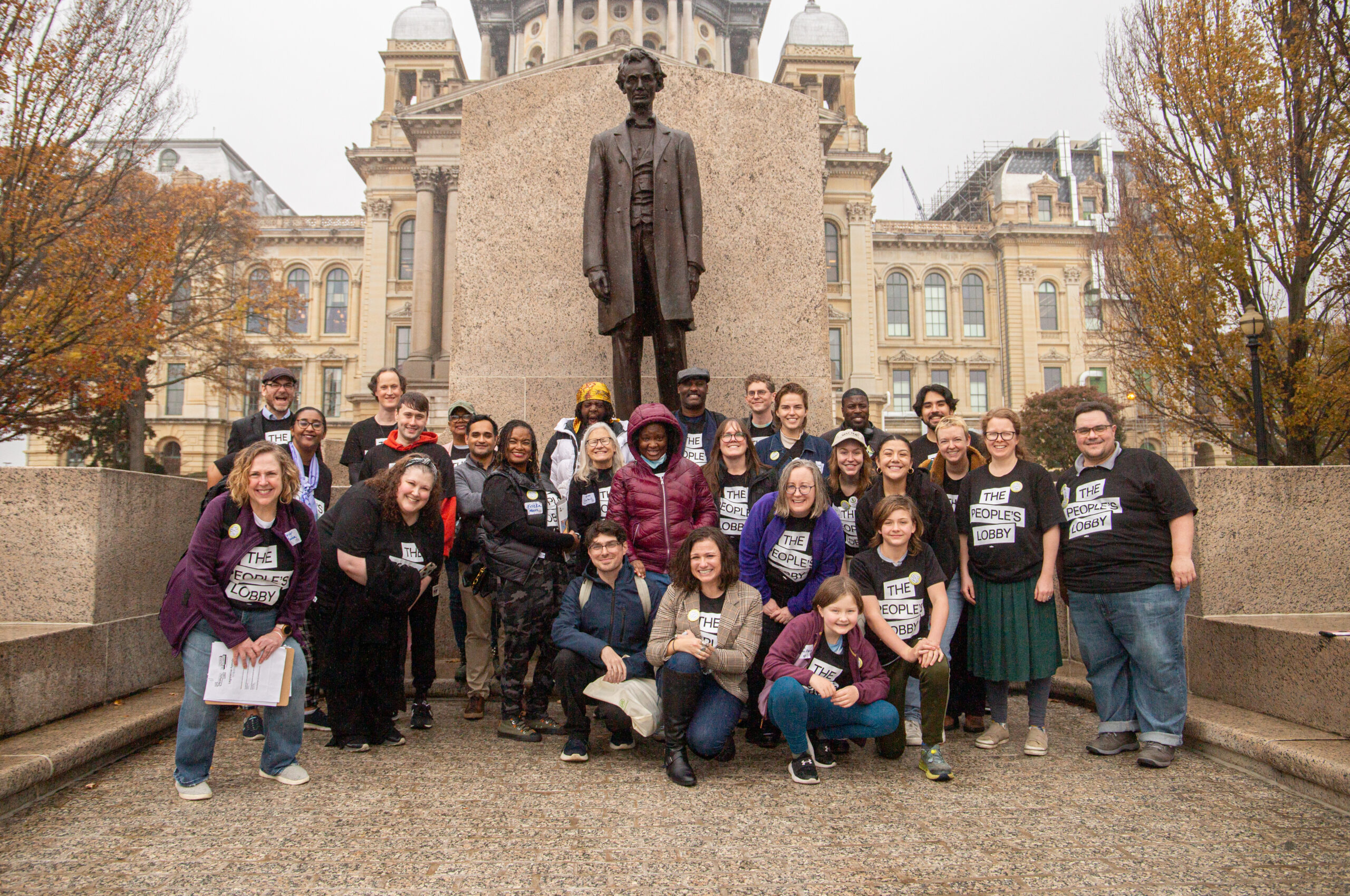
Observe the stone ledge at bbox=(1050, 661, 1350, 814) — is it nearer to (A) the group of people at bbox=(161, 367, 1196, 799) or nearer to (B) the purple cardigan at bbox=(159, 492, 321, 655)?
(A) the group of people at bbox=(161, 367, 1196, 799)

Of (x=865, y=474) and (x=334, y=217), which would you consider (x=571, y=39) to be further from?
(x=865, y=474)

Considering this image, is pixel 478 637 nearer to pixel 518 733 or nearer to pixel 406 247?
pixel 518 733

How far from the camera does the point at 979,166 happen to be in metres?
75.7

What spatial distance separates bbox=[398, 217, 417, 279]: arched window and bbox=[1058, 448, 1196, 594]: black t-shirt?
50.7 meters

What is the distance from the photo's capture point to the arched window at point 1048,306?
63.6 meters

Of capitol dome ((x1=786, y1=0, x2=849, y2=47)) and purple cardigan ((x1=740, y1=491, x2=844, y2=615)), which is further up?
capitol dome ((x1=786, y1=0, x2=849, y2=47))

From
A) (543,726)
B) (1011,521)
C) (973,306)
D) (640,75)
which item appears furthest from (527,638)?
(973,306)

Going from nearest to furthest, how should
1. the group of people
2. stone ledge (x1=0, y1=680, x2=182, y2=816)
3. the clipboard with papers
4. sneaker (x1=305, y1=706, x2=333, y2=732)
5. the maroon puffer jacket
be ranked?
1. stone ledge (x1=0, y1=680, x2=182, y2=816)
2. the clipboard with papers
3. the group of people
4. the maroon puffer jacket
5. sneaker (x1=305, y1=706, x2=333, y2=732)

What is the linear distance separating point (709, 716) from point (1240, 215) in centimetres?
1526

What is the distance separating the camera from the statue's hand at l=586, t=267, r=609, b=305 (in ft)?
21.2

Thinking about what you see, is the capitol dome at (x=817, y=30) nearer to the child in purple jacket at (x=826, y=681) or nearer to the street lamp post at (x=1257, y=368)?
the street lamp post at (x=1257, y=368)

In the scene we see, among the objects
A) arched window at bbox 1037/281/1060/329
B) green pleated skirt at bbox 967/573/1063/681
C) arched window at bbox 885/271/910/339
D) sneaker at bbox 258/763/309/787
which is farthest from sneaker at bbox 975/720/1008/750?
arched window at bbox 1037/281/1060/329

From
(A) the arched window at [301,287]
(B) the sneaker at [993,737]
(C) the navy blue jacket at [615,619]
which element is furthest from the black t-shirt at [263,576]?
(A) the arched window at [301,287]

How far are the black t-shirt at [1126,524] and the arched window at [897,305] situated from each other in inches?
2401
